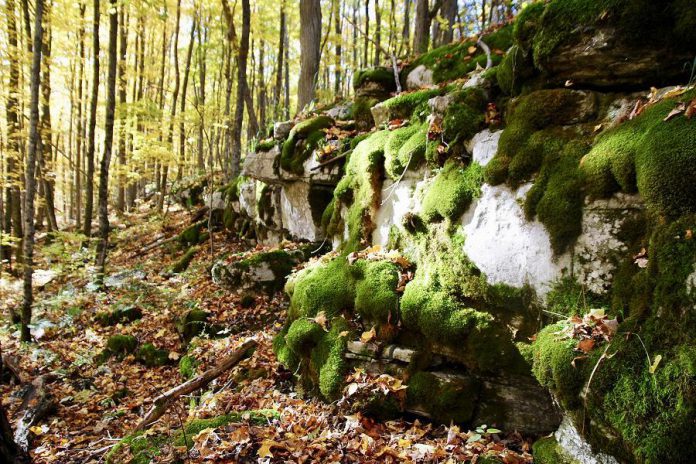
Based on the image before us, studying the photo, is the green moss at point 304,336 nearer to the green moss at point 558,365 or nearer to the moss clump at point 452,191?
the moss clump at point 452,191

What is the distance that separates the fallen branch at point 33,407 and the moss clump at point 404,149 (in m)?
6.16

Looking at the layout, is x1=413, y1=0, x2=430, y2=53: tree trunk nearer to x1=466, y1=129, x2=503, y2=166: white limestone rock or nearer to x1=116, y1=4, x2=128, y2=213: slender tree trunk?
x1=466, y1=129, x2=503, y2=166: white limestone rock

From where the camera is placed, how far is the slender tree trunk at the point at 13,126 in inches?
457

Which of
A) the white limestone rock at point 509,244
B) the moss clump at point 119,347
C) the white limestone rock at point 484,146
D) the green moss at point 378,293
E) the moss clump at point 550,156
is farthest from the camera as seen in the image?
the moss clump at point 119,347

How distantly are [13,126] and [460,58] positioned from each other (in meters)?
14.0

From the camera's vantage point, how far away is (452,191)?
4312 millimetres

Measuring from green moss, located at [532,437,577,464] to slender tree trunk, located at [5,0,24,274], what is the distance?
1194 centimetres

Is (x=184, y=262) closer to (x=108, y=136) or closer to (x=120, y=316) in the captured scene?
(x=120, y=316)

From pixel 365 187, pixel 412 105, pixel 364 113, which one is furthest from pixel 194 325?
pixel 412 105

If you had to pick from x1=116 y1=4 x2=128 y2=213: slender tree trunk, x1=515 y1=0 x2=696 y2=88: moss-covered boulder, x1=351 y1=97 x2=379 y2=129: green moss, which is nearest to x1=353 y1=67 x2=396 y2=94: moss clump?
x1=351 y1=97 x2=379 y2=129: green moss

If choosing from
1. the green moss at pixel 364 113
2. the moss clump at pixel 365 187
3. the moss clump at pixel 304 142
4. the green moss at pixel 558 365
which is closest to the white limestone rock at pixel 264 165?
the moss clump at pixel 304 142

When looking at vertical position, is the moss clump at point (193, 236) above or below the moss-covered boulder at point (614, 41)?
below

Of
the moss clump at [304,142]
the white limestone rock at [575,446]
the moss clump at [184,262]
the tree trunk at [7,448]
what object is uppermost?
the moss clump at [304,142]

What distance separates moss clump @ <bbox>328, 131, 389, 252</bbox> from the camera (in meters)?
5.69
